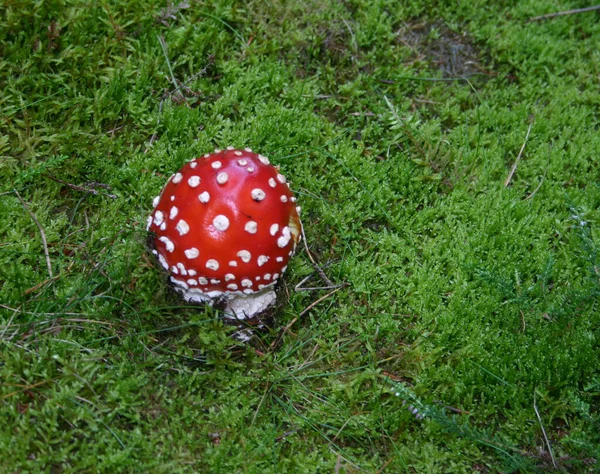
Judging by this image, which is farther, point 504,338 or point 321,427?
point 504,338

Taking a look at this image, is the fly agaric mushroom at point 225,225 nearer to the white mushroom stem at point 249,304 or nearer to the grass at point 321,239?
the white mushroom stem at point 249,304

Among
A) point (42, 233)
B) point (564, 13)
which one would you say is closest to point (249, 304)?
point (42, 233)

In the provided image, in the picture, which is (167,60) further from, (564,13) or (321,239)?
(564,13)

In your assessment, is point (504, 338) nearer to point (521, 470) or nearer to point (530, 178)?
point (521, 470)

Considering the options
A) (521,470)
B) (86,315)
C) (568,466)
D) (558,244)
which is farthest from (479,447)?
(86,315)

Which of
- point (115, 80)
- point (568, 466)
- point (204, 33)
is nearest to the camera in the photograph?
point (568, 466)

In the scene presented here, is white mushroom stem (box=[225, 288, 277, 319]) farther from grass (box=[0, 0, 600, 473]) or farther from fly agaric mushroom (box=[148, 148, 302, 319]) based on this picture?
fly agaric mushroom (box=[148, 148, 302, 319])

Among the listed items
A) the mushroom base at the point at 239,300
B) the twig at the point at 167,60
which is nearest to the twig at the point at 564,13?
the twig at the point at 167,60

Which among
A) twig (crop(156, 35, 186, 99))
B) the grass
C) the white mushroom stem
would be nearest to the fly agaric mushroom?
the white mushroom stem
